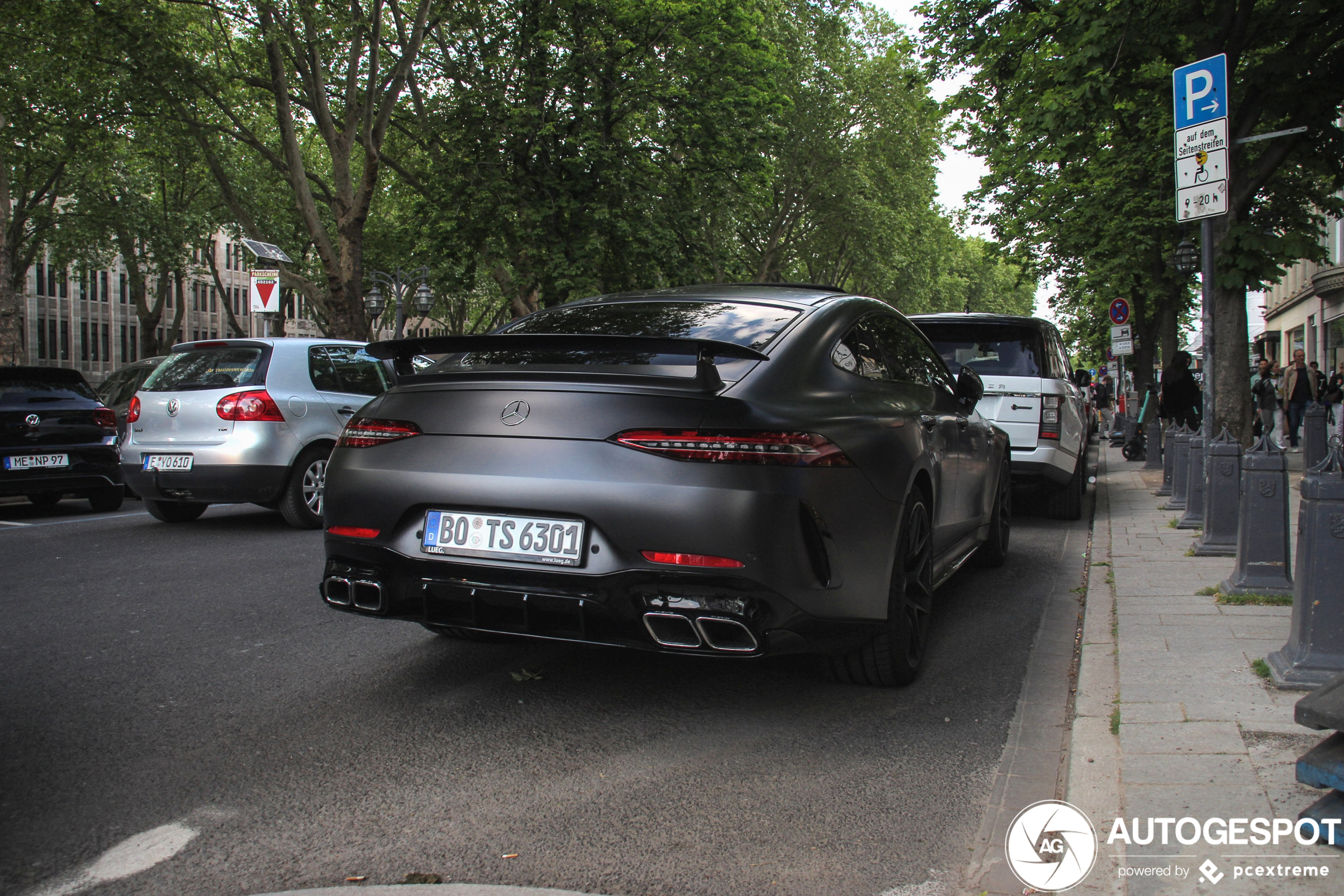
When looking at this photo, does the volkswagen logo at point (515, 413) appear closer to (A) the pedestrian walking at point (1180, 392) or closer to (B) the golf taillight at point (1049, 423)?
(B) the golf taillight at point (1049, 423)

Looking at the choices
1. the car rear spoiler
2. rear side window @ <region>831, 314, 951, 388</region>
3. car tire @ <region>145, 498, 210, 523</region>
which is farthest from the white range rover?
car tire @ <region>145, 498, 210, 523</region>

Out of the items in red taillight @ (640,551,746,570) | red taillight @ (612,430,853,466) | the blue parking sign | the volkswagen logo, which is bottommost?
red taillight @ (640,551,746,570)

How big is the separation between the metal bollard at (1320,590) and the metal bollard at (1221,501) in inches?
133

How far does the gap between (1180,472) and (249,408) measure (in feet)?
27.1

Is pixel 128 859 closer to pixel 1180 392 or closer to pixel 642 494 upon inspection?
pixel 642 494

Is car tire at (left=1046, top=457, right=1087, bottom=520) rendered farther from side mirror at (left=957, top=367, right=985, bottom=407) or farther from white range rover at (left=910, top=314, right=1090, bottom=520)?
side mirror at (left=957, top=367, right=985, bottom=407)

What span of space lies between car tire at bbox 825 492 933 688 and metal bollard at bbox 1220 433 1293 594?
2194mm

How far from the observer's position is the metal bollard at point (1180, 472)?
1037 cm

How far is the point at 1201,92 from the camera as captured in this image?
7707 millimetres

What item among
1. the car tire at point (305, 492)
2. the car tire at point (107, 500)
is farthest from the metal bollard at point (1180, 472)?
the car tire at point (107, 500)

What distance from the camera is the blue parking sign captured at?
298 inches

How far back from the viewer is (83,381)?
11336 millimetres

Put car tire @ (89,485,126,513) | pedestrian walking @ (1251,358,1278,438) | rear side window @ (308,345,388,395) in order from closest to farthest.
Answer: rear side window @ (308,345,388,395), car tire @ (89,485,126,513), pedestrian walking @ (1251,358,1278,438)

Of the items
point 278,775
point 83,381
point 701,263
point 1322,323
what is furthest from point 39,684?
point 1322,323
